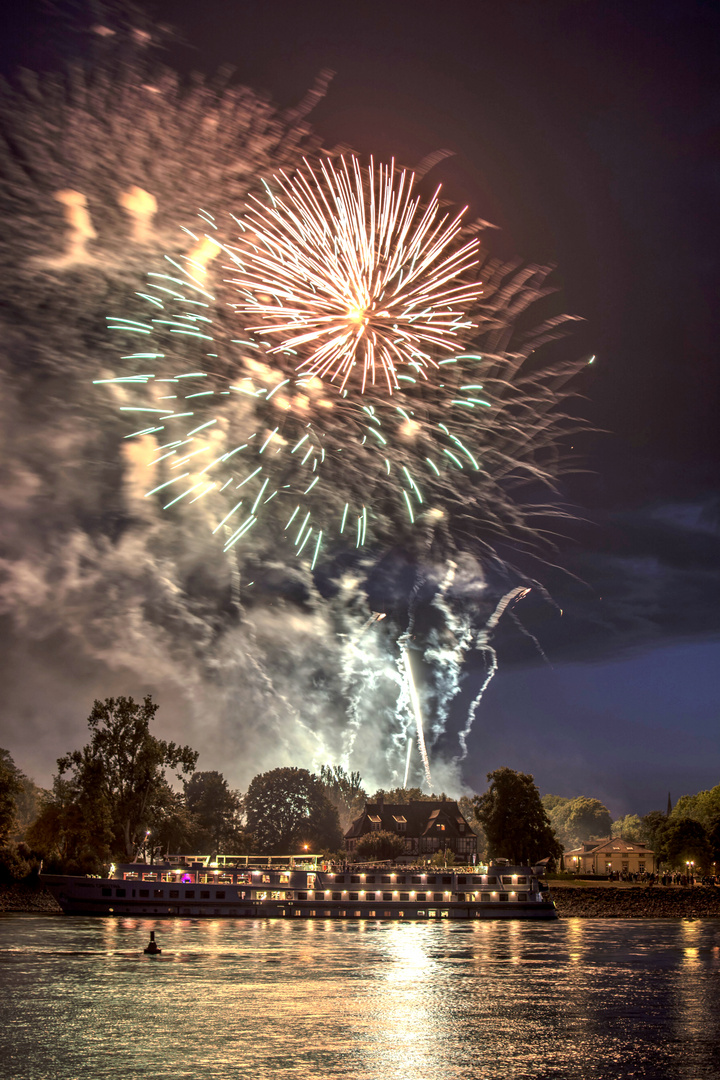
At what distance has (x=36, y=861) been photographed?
104000mm

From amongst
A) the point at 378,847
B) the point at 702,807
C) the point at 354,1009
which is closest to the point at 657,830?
the point at 702,807

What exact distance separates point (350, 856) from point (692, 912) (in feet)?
168

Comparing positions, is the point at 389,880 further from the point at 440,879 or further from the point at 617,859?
the point at 617,859

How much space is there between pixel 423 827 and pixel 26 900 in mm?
72925

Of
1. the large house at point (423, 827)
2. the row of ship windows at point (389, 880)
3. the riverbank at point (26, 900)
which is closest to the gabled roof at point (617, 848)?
the large house at point (423, 827)

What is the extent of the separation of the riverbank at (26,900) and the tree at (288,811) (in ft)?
226

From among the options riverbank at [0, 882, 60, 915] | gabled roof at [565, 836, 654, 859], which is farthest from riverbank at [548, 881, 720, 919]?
gabled roof at [565, 836, 654, 859]

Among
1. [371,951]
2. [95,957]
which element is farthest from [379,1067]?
[371,951]

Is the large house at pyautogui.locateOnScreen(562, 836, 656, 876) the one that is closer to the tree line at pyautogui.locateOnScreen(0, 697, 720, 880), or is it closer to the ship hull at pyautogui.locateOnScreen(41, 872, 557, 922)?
the tree line at pyautogui.locateOnScreen(0, 697, 720, 880)

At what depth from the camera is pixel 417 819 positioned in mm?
160500

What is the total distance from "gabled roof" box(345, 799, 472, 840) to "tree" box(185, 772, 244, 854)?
20.0 metres

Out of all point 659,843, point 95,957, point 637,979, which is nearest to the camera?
point 637,979

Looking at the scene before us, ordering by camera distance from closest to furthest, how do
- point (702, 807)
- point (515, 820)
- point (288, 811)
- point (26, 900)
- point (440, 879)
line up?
point (26, 900) < point (440, 879) < point (515, 820) < point (702, 807) < point (288, 811)

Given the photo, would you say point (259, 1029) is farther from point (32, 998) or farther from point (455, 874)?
point (455, 874)
